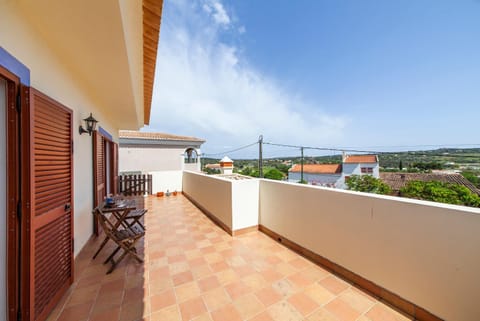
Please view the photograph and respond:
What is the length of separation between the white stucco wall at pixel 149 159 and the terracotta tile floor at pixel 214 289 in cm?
770

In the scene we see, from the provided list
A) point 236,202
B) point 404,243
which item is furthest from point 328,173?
point 404,243

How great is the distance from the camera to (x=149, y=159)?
10.4 meters

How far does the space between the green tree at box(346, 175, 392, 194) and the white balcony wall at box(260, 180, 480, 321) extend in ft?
21.9

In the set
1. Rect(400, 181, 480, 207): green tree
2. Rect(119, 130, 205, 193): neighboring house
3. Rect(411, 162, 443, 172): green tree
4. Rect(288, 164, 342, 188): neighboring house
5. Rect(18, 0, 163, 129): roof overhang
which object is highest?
Rect(18, 0, 163, 129): roof overhang

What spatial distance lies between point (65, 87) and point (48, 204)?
5.42ft

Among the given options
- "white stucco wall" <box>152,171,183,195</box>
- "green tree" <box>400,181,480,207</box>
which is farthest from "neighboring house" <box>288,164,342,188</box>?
"green tree" <box>400,181,480,207</box>

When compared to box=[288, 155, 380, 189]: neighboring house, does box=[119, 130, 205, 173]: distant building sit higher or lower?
higher

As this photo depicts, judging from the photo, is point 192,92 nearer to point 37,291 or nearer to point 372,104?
point 37,291

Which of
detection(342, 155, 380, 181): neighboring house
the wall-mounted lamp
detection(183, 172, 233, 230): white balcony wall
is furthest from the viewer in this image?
detection(342, 155, 380, 181): neighboring house

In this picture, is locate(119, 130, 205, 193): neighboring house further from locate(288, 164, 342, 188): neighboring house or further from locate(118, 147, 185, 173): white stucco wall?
locate(288, 164, 342, 188): neighboring house

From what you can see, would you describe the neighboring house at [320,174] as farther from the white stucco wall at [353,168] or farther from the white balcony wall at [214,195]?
the white balcony wall at [214,195]

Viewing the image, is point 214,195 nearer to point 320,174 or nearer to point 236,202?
point 236,202

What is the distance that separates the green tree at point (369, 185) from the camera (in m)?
7.40

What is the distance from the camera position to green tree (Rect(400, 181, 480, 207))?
418cm
